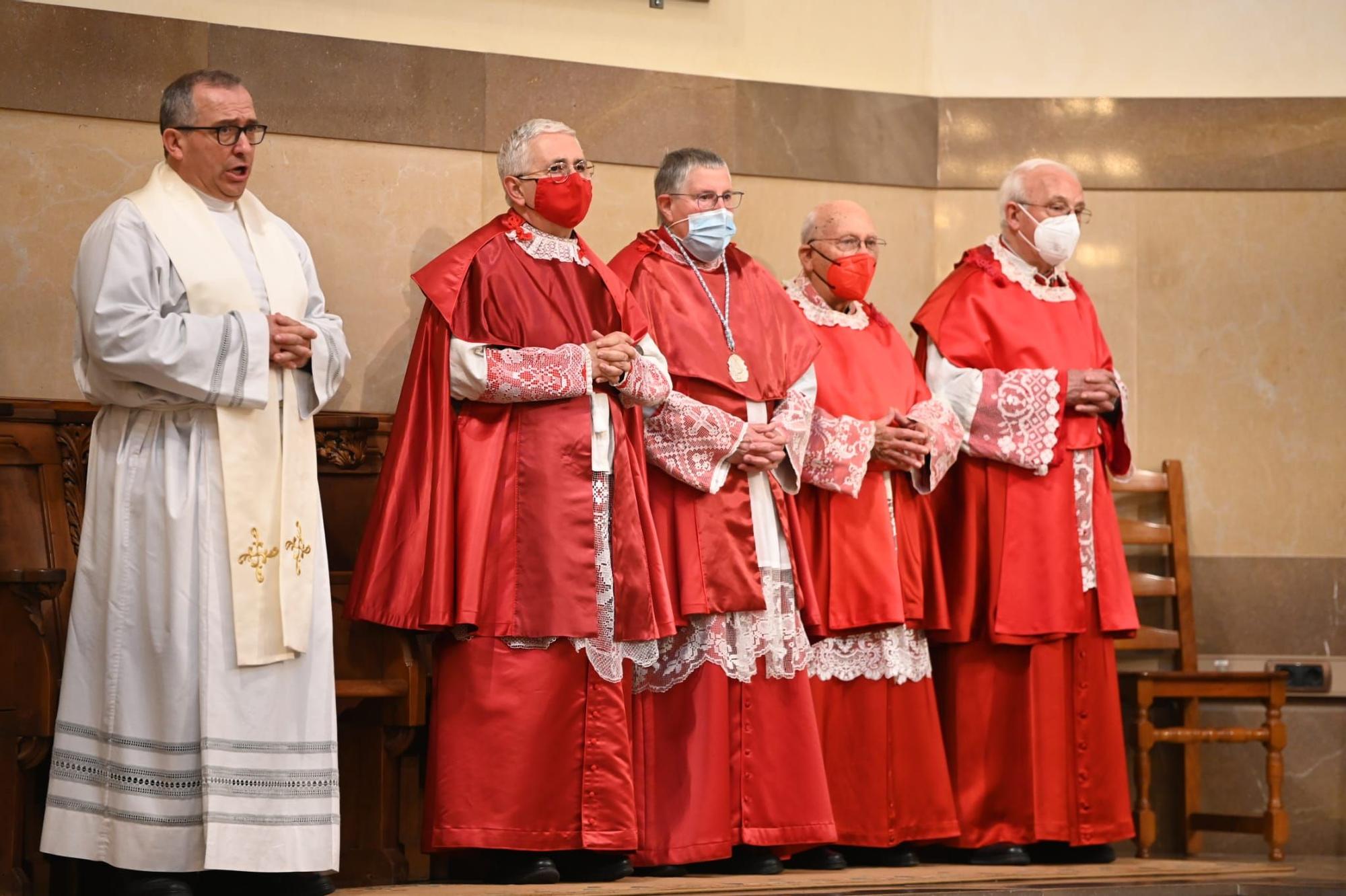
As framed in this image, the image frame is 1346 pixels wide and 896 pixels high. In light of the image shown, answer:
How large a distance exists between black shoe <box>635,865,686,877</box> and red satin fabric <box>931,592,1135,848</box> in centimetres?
113

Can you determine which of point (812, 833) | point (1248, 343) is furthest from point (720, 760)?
point (1248, 343)

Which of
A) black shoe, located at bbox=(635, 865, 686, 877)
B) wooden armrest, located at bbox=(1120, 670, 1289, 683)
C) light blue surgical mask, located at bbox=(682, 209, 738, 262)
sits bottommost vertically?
black shoe, located at bbox=(635, 865, 686, 877)

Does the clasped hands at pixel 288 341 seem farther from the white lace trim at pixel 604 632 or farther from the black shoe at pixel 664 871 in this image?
the black shoe at pixel 664 871

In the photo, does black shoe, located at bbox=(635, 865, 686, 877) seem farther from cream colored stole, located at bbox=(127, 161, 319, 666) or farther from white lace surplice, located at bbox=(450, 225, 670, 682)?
cream colored stole, located at bbox=(127, 161, 319, 666)

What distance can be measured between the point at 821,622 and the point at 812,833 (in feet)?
2.24

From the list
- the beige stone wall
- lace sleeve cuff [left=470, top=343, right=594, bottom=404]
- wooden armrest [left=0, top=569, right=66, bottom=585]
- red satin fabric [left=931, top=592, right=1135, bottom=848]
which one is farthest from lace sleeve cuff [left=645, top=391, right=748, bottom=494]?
the beige stone wall

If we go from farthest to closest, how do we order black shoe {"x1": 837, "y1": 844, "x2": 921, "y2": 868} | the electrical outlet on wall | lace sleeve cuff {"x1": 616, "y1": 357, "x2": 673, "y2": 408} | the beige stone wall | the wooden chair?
the beige stone wall < the electrical outlet on wall < the wooden chair < black shoe {"x1": 837, "y1": 844, "x2": 921, "y2": 868} < lace sleeve cuff {"x1": 616, "y1": 357, "x2": 673, "y2": 408}

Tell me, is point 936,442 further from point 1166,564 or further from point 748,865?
point 1166,564

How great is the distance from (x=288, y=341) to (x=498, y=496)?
0.79 metres

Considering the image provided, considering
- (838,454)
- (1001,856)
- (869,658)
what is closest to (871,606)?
(869,658)

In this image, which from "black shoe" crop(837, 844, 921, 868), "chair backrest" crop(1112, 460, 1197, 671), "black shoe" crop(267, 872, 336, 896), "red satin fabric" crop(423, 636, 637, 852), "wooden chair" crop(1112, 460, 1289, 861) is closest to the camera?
"black shoe" crop(267, 872, 336, 896)

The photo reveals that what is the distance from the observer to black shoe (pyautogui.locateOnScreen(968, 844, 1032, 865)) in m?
5.97

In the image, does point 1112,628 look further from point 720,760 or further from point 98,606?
point 98,606

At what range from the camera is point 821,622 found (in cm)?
577
